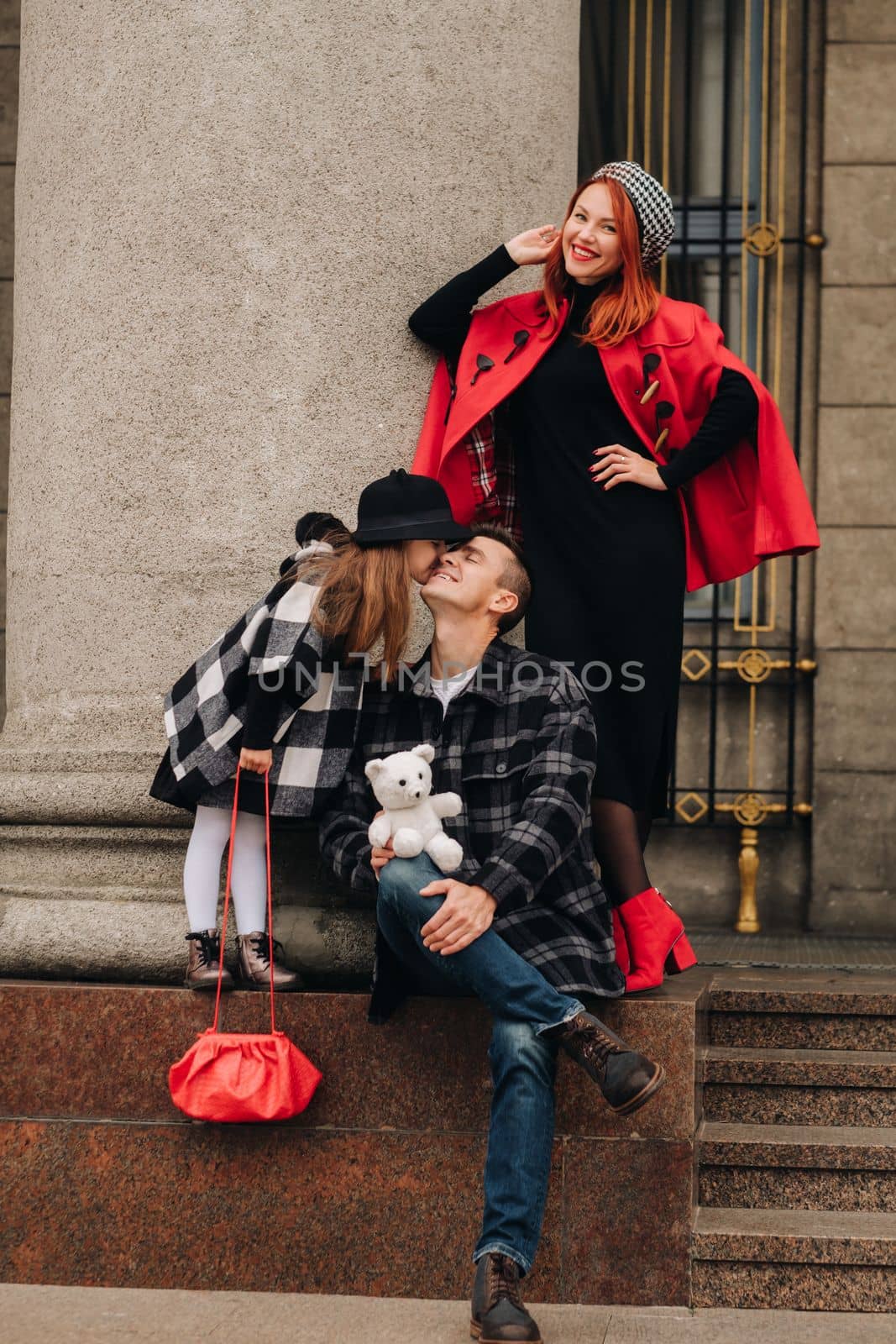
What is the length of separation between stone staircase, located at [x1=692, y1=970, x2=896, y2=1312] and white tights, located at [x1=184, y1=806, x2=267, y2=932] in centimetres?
130

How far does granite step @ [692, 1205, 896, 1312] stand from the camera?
4.05 metres

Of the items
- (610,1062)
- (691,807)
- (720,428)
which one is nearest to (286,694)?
(610,1062)

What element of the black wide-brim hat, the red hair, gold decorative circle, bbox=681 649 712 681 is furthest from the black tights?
gold decorative circle, bbox=681 649 712 681

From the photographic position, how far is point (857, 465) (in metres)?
8.17

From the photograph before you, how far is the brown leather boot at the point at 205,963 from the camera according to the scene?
4223 millimetres

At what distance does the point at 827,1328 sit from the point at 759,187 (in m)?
6.01

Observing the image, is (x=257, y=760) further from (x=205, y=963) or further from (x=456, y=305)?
(x=456, y=305)

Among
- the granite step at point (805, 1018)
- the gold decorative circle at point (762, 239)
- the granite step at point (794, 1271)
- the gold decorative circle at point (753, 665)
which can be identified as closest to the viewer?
the granite step at point (794, 1271)

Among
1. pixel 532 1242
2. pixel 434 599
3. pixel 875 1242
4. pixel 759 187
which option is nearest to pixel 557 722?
pixel 434 599

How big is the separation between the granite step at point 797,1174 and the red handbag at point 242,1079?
1146 millimetres

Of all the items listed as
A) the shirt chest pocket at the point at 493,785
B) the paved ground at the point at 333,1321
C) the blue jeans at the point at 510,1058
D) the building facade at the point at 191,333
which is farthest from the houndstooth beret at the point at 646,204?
the paved ground at the point at 333,1321

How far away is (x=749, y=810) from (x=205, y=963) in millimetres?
4316

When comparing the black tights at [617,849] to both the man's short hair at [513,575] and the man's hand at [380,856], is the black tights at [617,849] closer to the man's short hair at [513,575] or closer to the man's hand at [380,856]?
the man's short hair at [513,575]

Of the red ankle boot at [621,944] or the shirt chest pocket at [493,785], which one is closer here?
the shirt chest pocket at [493,785]
